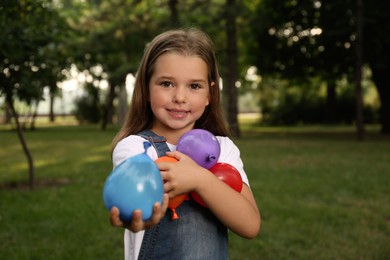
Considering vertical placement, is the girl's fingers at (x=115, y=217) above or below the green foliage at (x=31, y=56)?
below

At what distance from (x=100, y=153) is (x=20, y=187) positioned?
5433mm

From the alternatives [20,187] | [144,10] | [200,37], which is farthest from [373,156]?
[144,10]

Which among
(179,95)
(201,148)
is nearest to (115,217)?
(201,148)

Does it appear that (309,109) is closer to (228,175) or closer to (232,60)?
(232,60)

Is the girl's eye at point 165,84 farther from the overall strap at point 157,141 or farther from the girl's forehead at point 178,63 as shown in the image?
the overall strap at point 157,141

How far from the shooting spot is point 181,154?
6.07ft

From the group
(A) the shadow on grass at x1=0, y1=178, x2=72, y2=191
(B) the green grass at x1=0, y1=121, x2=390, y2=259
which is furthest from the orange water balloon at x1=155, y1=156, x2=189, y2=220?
(A) the shadow on grass at x1=0, y1=178, x2=72, y2=191

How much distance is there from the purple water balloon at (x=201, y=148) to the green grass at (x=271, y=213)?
2756mm

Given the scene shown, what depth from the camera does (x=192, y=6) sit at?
1936 cm

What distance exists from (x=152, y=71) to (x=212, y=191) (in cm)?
65

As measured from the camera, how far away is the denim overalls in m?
1.99

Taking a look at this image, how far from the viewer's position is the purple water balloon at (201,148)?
1.96 meters

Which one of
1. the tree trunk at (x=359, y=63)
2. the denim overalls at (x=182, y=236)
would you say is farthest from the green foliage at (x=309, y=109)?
the denim overalls at (x=182, y=236)

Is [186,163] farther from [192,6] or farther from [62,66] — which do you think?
[192,6]
